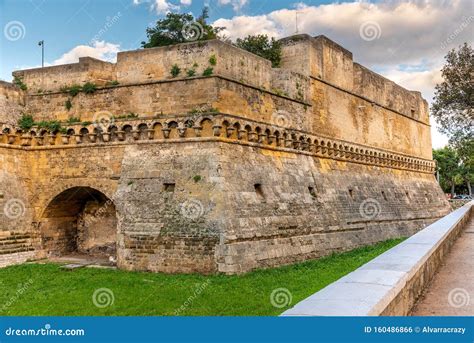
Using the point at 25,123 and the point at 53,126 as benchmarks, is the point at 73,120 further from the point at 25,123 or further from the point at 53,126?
the point at 25,123

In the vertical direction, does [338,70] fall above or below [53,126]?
above

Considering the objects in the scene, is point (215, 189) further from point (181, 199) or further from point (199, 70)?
point (199, 70)

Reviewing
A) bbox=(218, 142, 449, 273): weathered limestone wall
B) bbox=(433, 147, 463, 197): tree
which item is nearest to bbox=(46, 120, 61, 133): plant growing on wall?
bbox=(218, 142, 449, 273): weathered limestone wall

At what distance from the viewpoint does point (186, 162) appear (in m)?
13.8

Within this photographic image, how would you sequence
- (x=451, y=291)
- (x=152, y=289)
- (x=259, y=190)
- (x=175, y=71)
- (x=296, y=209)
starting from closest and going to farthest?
(x=451, y=291) → (x=152, y=289) → (x=175, y=71) → (x=259, y=190) → (x=296, y=209)

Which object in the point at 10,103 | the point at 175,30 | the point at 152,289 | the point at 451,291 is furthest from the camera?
the point at 175,30

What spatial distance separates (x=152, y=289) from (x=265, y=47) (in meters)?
12.1

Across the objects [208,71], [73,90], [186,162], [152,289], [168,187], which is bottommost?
[152,289]

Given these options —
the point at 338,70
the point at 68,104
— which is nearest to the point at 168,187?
the point at 68,104

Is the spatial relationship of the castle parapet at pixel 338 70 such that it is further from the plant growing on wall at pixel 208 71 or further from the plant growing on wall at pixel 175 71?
the plant growing on wall at pixel 175 71

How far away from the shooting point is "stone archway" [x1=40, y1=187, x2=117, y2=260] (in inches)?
627

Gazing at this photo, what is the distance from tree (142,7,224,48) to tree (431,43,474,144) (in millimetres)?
12213

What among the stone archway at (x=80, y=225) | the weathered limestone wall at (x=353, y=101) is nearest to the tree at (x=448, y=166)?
the weathered limestone wall at (x=353, y=101)

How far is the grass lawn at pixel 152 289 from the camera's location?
936cm
